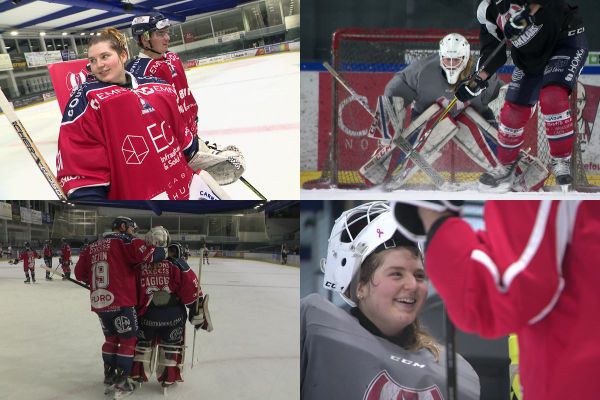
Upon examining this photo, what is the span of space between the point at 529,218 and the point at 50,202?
128 cm

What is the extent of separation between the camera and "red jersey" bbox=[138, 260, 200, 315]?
5.55 ft

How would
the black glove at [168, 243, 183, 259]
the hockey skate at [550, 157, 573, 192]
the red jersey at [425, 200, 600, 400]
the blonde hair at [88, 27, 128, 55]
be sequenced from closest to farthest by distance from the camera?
the red jersey at [425, 200, 600, 400]
the blonde hair at [88, 27, 128, 55]
the hockey skate at [550, 157, 573, 192]
the black glove at [168, 243, 183, 259]

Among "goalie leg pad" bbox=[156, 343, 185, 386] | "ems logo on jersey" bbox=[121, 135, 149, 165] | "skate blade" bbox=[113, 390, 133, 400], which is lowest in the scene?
"skate blade" bbox=[113, 390, 133, 400]

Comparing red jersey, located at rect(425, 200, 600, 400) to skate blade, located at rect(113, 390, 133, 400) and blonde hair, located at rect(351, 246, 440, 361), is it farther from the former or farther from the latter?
skate blade, located at rect(113, 390, 133, 400)

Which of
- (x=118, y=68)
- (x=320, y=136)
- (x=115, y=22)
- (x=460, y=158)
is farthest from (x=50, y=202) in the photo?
(x=460, y=158)

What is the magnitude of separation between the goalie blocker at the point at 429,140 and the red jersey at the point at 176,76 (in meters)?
0.50

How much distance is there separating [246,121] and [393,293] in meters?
0.63

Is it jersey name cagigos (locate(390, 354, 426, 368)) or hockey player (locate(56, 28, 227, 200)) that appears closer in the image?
hockey player (locate(56, 28, 227, 200))

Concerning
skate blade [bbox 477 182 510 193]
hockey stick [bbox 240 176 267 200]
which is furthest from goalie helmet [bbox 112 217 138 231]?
skate blade [bbox 477 182 510 193]

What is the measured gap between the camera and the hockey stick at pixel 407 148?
165 centimetres

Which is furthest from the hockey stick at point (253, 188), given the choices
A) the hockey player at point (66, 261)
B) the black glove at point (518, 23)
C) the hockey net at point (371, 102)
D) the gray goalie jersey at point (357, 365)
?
the black glove at point (518, 23)

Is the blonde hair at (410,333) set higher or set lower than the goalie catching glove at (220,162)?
lower

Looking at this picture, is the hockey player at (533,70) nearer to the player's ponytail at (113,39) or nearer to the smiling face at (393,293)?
the smiling face at (393,293)

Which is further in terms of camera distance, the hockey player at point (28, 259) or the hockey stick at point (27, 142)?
the hockey player at point (28, 259)
